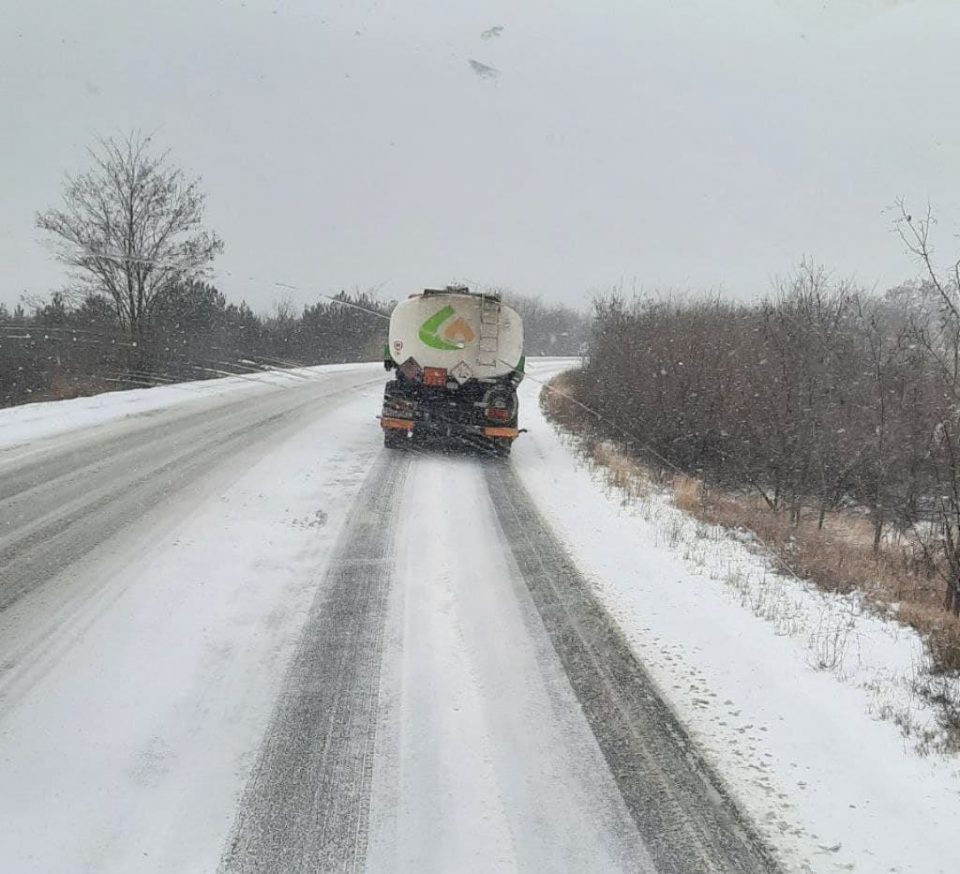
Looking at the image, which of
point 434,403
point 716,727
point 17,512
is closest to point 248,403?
point 434,403

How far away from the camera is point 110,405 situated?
565 inches

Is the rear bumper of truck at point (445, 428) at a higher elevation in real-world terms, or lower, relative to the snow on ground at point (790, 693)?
higher

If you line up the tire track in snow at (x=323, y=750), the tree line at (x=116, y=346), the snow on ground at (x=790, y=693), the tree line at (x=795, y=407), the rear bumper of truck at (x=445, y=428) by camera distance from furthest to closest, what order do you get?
1. the tree line at (x=116, y=346)
2. the tree line at (x=795, y=407)
3. the rear bumper of truck at (x=445, y=428)
4. the snow on ground at (x=790, y=693)
5. the tire track in snow at (x=323, y=750)

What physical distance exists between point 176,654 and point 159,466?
5.51 m

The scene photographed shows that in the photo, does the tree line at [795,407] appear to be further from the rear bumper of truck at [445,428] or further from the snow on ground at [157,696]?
the snow on ground at [157,696]

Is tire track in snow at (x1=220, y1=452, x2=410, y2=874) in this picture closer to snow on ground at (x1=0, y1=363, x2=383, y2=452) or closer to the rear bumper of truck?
the rear bumper of truck

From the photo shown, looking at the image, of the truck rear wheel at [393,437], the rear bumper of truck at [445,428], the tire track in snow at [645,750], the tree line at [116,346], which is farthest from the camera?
the tree line at [116,346]

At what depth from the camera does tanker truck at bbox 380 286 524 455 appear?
11906 mm

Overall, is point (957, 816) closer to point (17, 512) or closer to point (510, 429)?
point (17, 512)

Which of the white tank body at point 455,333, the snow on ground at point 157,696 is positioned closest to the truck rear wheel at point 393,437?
the white tank body at point 455,333

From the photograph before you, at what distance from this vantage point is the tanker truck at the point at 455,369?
1191 cm

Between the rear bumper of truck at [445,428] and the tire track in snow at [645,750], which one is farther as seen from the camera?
the rear bumper of truck at [445,428]

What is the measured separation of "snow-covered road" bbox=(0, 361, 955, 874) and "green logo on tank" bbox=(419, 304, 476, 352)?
4921 mm

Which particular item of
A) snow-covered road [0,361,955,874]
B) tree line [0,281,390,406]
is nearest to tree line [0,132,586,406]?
tree line [0,281,390,406]
